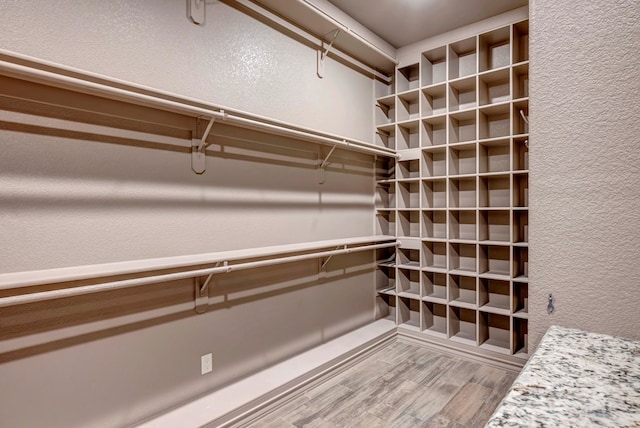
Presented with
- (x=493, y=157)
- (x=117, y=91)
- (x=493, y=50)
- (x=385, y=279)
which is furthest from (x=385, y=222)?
(x=117, y=91)

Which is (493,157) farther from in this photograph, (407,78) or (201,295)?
(201,295)

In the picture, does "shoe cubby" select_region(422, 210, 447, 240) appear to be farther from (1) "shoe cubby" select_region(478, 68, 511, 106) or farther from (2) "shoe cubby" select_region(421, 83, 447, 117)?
(1) "shoe cubby" select_region(478, 68, 511, 106)

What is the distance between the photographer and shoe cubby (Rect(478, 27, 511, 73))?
8.86 ft

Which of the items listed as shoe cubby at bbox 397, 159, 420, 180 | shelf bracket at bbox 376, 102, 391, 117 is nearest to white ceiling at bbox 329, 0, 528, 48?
shelf bracket at bbox 376, 102, 391, 117

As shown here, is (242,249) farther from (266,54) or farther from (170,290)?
(266,54)

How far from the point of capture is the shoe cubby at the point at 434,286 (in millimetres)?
3025

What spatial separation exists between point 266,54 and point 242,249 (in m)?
1.34

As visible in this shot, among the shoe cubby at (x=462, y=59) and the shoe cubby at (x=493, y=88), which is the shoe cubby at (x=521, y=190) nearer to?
the shoe cubby at (x=493, y=88)

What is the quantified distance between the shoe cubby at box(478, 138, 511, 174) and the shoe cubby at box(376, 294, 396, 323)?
154cm

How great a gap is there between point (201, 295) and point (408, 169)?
232 cm

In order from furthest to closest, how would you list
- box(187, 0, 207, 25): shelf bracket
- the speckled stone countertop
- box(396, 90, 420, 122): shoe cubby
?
box(396, 90, 420, 122): shoe cubby → box(187, 0, 207, 25): shelf bracket → the speckled stone countertop

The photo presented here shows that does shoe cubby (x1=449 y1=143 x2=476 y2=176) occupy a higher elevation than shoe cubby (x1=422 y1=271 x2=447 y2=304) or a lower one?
higher

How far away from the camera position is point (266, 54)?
227cm

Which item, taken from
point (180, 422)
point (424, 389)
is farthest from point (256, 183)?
point (424, 389)
